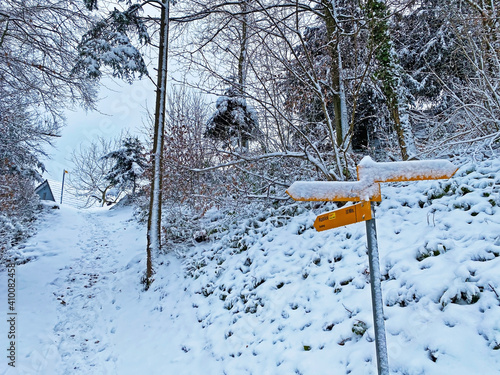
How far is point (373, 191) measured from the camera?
1747 mm

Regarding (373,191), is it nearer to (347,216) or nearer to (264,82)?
(347,216)

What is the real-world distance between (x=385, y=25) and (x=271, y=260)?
5708 mm

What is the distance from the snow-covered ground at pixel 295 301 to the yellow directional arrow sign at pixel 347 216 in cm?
157

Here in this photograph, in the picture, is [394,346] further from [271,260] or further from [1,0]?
[1,0]

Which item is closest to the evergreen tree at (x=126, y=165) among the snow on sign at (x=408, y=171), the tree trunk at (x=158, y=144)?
the tree trunk at (x=158, y=144)

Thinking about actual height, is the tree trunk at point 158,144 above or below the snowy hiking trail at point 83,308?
above

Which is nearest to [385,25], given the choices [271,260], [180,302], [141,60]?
[271,260]

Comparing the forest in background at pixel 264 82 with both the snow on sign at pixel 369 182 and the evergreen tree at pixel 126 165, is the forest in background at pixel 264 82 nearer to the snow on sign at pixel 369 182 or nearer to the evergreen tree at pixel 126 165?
the snow on sign at pixel 369 182

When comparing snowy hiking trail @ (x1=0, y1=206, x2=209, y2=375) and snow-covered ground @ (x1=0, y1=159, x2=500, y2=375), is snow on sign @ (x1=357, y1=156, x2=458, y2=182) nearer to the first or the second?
snow-covered ground @ (x1=0, y1=159, x2=500, y2=375)

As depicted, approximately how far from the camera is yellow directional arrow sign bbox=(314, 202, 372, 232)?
5.72 feet

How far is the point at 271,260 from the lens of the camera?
4969mm

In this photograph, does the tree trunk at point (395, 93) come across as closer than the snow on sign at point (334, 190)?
No

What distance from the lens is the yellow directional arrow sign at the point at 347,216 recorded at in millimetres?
1742

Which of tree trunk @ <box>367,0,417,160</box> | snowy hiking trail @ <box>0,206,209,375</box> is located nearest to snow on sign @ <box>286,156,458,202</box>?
snowy hiking trail @ <box>0,206,209,375</box>
